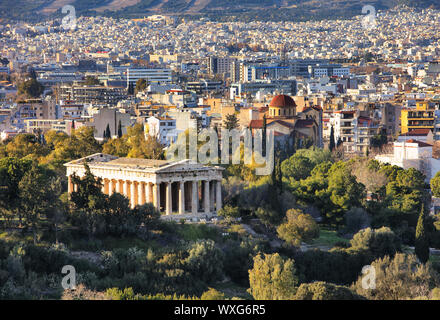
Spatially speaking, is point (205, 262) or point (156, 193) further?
point (156, 193)

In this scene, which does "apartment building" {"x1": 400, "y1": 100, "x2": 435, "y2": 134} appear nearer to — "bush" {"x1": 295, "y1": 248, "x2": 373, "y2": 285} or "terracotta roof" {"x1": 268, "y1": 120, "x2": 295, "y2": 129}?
"terracotta roof" {"x1": 268, "y1": 120, "x2": 295, "y2": 129}

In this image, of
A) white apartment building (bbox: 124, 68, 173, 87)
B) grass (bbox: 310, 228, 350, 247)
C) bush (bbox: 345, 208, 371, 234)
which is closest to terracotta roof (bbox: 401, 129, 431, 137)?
bush (bbox: 345, 208, 371, 234)

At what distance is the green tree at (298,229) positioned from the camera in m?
46.3

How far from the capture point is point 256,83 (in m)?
144

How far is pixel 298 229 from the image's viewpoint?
4666cm

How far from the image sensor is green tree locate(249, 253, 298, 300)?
3772 centimetres

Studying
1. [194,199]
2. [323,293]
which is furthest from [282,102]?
[323,293]

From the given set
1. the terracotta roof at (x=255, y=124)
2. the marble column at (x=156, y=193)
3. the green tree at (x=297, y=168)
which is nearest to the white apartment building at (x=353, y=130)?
the terracotta roof at (x=255, y=124)

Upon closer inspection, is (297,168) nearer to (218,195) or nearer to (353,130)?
(218,195)

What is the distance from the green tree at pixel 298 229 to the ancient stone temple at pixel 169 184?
406 centimetres

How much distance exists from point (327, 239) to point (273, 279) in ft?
34.6

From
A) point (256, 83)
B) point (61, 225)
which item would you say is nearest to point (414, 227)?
point (61, 225)

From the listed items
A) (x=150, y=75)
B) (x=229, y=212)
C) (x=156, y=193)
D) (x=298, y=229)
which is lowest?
(x=150, y=75)

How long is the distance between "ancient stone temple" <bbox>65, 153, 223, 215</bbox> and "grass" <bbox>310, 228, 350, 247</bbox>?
444cm
